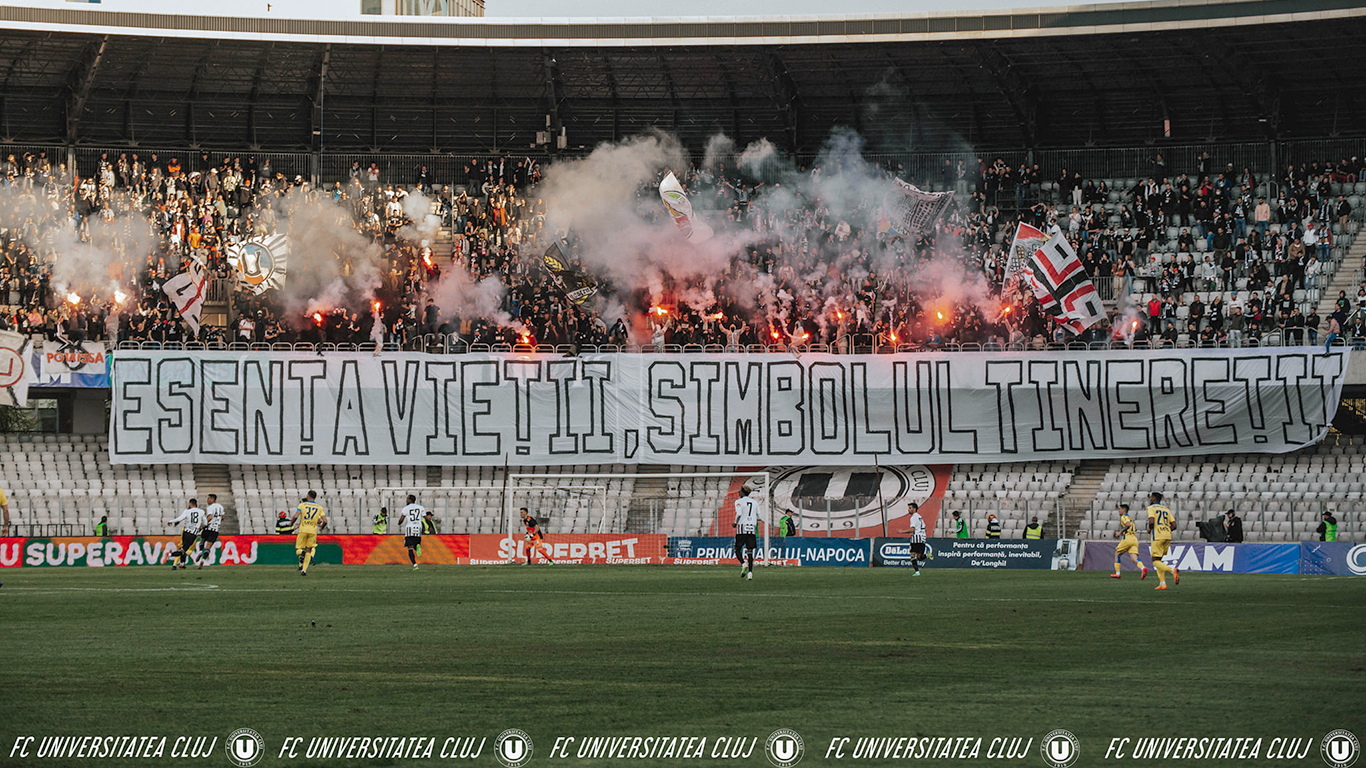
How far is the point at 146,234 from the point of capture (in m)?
46.0

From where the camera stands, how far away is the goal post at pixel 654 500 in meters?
41.0

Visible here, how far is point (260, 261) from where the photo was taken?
43.7 m

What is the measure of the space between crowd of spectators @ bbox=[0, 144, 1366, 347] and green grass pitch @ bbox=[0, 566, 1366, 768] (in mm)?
23764

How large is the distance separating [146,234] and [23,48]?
23.5ft

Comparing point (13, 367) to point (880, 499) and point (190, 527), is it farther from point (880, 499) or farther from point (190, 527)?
point (880, 499)

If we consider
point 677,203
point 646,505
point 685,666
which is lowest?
point 646,505

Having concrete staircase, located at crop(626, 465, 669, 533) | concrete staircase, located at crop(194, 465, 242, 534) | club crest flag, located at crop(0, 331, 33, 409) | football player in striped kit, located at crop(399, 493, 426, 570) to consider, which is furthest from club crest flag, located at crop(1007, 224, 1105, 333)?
club crest flag, located at crop(0, 331, 33, 409)

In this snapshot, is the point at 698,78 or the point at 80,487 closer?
the point at 80,487

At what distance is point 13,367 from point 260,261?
7720mm

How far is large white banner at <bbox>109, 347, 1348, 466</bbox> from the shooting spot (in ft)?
141

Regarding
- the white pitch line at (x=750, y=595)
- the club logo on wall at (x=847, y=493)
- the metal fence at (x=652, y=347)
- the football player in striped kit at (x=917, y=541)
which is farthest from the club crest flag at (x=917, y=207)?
the white pitch line at (x=750, y=595)

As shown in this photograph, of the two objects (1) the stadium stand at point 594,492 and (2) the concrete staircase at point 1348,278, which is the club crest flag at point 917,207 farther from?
(2) the concrete staircase at point 1348,278

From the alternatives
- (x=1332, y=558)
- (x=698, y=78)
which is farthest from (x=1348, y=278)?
(x=698, y=78)

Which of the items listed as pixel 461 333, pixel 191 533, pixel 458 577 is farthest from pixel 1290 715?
pixel 461 333
